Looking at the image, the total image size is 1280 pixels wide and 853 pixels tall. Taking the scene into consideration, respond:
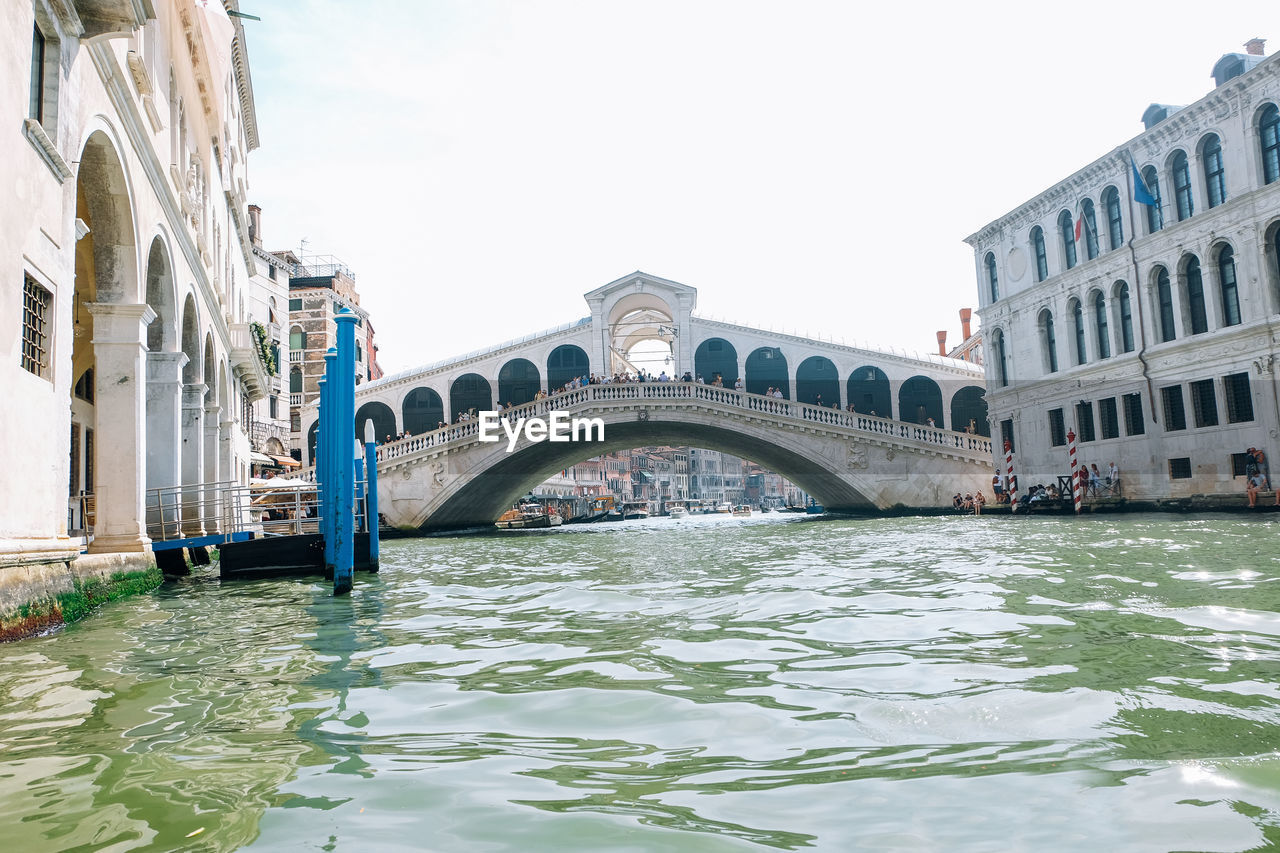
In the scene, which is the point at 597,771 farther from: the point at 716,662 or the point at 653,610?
the point at 653,610

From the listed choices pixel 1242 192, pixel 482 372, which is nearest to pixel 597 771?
pixel 1242 192

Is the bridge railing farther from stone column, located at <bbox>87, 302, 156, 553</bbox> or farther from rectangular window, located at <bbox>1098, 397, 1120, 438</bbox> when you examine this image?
stone column, located at <bbox>87, 302, 156, 553</bbox>

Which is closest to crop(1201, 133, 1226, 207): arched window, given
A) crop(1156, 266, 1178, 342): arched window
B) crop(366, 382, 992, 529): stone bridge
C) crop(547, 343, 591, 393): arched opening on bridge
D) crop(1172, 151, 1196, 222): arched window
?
crop(1172, 151, 1196, 222): arched window

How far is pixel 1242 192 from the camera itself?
17.6 meters

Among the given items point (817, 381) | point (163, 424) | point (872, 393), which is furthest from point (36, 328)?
point (872, 393)

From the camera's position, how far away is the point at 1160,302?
66.2 feet

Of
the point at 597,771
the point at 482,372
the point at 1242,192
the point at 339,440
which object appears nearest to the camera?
the point at 597,771

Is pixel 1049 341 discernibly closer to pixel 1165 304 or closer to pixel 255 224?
pixel 1165 304

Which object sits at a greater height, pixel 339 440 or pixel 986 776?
pixel 339 440

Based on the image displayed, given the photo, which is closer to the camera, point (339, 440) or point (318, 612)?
point (318, 612)

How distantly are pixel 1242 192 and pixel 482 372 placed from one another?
23159 mm

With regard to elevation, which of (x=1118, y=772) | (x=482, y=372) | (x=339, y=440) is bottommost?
(x=1118, y=772)

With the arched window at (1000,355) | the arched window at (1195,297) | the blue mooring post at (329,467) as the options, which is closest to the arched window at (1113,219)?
the arched window at (1195,297)

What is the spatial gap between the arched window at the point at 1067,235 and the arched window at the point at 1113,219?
60.5 inches
